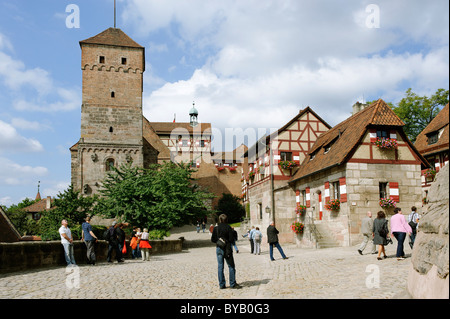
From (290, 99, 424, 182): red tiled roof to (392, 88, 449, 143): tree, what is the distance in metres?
12.5

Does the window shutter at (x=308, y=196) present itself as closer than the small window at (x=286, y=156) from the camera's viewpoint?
Yes

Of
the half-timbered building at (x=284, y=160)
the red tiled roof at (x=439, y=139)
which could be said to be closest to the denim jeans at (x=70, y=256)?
the half-timbered building at (x=284, y=160)

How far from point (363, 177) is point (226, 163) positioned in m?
49.1

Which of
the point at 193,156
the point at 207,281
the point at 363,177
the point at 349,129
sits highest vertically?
the point at 193,156

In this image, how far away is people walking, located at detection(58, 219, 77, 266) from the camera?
10.7 m

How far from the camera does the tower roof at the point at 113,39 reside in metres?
39.6

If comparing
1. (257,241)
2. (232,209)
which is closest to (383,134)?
(257,241)

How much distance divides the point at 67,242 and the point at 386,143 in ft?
45.0

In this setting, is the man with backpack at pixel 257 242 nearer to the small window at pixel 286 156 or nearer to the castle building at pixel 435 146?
the small window at pixel 286 156

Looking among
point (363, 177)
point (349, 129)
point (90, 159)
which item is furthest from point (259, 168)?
point (90, 159)

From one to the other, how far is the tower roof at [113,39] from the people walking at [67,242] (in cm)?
3218

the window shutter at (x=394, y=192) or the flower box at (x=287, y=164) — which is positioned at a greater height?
the flower box at (x=287, y=164)

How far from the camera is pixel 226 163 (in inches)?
2625
